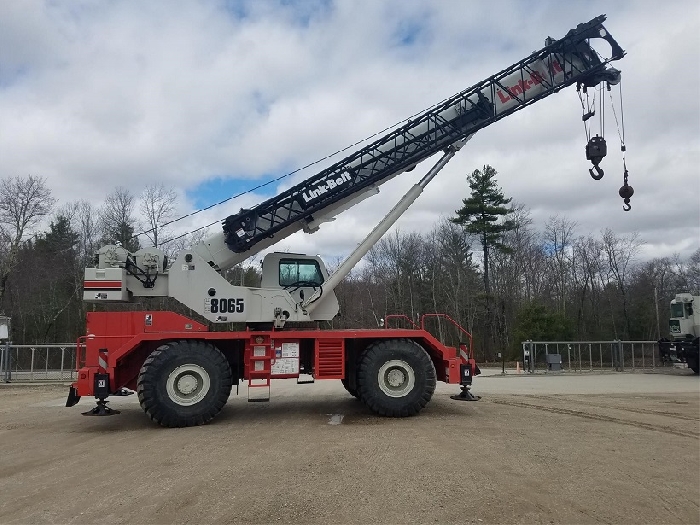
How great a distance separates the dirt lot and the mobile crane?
0.67 metres

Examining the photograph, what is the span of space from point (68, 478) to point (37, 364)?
17.2m

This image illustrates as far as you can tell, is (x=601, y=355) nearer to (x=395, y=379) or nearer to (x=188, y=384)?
(x=395, y=379)

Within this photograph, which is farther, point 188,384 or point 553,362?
point 553,362

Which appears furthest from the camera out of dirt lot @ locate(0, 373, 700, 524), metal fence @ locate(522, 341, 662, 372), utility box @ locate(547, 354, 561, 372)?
metal fence @ locate(522, 341, 662, 372)

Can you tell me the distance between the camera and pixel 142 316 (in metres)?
9.58

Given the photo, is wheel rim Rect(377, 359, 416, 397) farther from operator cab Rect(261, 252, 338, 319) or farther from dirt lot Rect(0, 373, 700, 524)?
operator cab Rect(261, 252, 338, 319)

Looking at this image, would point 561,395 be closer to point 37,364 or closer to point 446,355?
point 446,355

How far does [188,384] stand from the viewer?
917cm

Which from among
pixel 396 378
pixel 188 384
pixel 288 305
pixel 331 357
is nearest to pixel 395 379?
pixel 396 378

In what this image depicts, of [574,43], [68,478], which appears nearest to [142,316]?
[68,478]

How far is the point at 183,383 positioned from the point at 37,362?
48.5ft

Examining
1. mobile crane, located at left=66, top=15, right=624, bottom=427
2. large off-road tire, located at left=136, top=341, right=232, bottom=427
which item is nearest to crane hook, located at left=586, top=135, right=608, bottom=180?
mobile crane, located at left=66, top=15, right=624, bottom=427

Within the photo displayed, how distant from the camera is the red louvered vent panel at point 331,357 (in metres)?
9.87

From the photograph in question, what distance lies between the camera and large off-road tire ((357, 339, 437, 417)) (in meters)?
9.69
